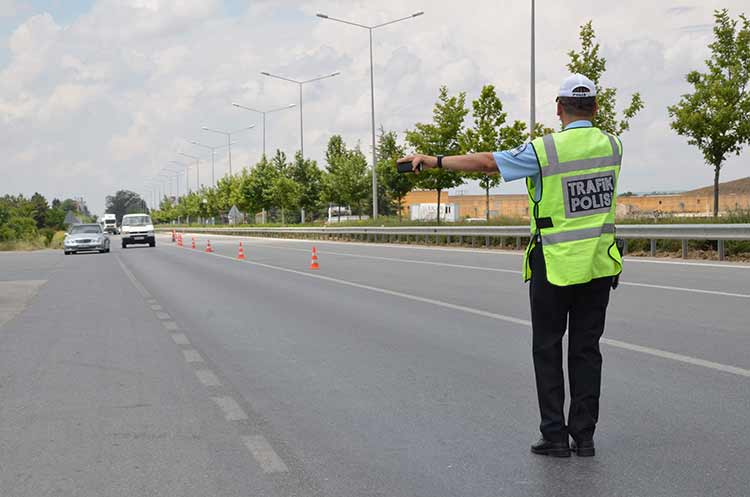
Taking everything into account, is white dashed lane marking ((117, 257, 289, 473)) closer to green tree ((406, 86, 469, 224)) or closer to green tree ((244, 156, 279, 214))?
green tree ((406, 86, 469, 224))

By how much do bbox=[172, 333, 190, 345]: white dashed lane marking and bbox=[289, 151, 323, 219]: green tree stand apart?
63.7 metres

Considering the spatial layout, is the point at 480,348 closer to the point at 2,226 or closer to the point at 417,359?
the point at 417,359

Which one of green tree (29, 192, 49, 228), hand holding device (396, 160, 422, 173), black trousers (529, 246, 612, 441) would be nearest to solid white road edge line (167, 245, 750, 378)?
black trousers (529, 246, 612, 441)

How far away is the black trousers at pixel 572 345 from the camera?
4.71 m

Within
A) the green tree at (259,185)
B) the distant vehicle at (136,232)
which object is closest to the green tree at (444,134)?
the distant vehicle at (136,232)

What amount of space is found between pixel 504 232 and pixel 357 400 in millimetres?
21117

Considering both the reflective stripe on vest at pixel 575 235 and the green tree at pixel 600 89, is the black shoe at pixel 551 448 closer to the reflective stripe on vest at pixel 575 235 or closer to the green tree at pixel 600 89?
the reflective stripe on vest at pixel 575 235

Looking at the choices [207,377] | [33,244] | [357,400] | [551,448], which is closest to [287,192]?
[33,244]

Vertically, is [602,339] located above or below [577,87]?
below

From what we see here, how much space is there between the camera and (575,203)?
4613 millimetres

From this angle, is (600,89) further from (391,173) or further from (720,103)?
(391,173)

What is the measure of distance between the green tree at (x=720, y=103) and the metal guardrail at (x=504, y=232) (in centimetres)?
660

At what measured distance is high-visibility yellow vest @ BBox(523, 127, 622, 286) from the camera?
15.1 feet

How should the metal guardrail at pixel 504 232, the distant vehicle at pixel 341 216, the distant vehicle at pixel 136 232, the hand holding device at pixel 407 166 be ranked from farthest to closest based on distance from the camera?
the distant vehicle at pixel 341 216
the distant vehicle at pixel 136 232
the metal guardrail at pixel 504 232
the hand holding device at pixel 407 166
